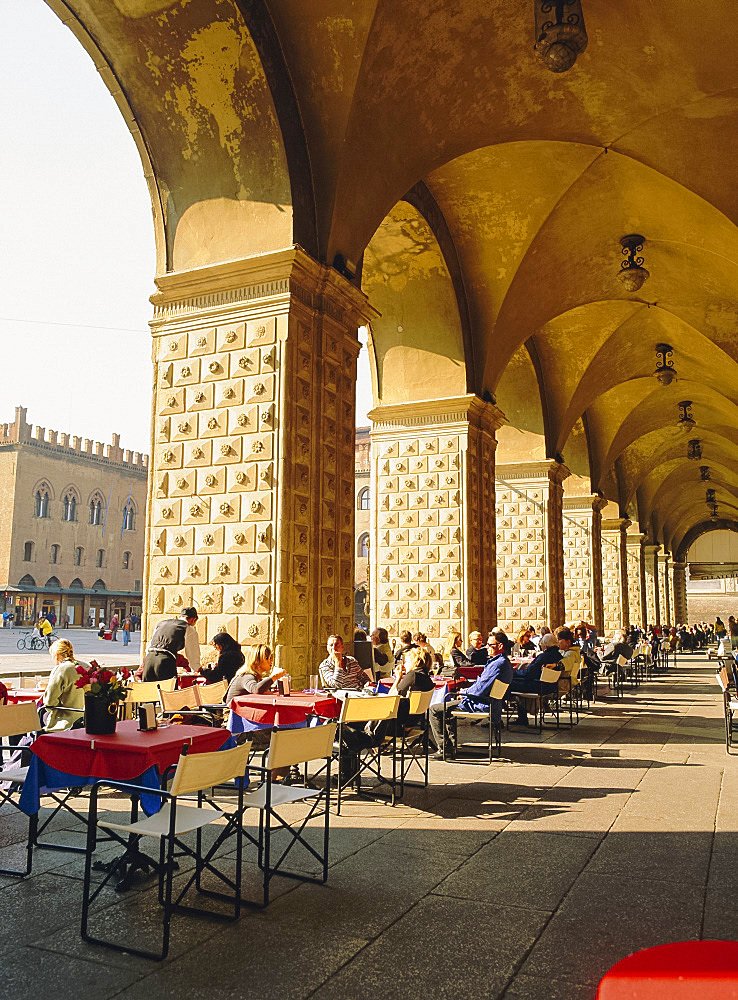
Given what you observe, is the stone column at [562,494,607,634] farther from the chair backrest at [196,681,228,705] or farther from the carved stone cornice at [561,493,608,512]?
the chair backrest at [196,681,228,705]

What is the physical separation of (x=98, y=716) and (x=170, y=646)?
12.0 ft

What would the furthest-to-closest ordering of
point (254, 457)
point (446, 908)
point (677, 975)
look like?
point (254, 457)
point (446, 908)
point (677, 975)

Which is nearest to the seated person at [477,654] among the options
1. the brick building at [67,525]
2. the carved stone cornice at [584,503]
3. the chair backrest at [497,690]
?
the chair backrest at [497,690]

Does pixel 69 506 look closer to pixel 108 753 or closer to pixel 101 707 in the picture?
pixel 101 707

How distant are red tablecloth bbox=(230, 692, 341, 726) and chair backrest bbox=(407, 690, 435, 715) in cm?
61

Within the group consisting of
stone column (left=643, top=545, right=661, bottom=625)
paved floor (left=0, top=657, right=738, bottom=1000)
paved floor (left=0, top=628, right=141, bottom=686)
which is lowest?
paved floor (left=0, top=657, right=738, bottom=1000)

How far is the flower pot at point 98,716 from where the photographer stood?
4.12 meters

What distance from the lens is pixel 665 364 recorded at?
19188 mm

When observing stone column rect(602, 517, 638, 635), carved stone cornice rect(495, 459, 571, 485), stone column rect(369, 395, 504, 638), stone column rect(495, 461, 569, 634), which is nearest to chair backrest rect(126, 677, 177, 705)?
stone column rect(369, 395, 504, 638)

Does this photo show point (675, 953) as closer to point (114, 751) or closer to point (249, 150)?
point (114, 751)

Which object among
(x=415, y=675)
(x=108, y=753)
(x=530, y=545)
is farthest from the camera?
(x=530, y=545)

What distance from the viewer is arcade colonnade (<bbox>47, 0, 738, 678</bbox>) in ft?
27.1

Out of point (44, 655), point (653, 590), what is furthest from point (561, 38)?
point (653, 590)

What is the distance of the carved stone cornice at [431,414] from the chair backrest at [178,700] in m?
8.15
